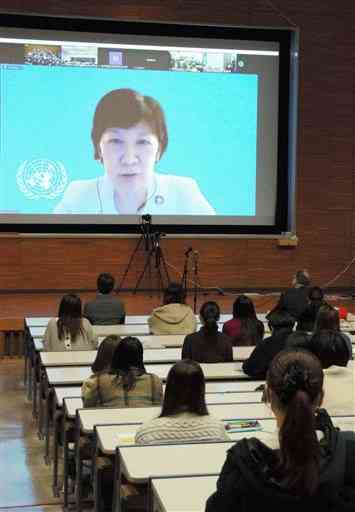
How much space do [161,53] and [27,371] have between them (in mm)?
4974

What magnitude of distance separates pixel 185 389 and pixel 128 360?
0.85 meters

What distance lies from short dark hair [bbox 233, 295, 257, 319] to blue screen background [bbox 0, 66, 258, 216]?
467 centimetres

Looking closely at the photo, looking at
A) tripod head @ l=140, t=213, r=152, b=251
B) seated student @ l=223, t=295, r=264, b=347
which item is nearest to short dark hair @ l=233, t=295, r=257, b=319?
seated student @ l=223, t=295, r=264, b=347

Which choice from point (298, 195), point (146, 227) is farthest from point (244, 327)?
point (298, 195)

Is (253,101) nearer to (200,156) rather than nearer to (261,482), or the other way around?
(200,156)

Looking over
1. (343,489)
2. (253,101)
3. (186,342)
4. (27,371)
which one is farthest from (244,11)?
(343,489)

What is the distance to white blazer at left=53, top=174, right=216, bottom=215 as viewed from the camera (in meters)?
10.2

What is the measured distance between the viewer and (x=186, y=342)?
17.3 ft

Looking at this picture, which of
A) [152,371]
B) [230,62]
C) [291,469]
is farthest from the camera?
[230,62]

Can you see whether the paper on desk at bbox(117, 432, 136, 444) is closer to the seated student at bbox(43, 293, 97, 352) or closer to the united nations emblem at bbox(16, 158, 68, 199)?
the seated student at bbox(43, 293, 97, 352)

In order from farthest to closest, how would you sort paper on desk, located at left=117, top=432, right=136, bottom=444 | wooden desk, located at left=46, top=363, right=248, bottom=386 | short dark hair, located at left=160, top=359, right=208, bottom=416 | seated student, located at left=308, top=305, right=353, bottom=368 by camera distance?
A: wooden desk, located at left=46, top=363, right=248, bottom=386 → seated student, located at left=308, top=305, right=353, bottom=368 → paper on desk, located at left=117, top=432, right=136, bottom=444 → short dark hair, located at left=160, top=359, right=208, bottom=416

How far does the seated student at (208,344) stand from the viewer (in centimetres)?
527

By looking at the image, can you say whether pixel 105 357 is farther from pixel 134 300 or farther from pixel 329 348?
pixel 134 300

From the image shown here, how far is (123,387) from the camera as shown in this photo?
3934 millimetres
